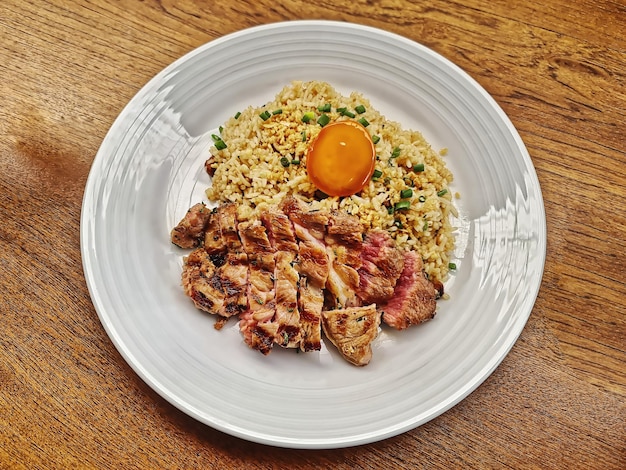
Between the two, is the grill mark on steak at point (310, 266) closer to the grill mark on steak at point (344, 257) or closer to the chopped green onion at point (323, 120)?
the grill mark on steak at point (344, 257)

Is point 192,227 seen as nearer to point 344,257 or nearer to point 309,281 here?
point 309,281

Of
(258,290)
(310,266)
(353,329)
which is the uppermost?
(310,266)

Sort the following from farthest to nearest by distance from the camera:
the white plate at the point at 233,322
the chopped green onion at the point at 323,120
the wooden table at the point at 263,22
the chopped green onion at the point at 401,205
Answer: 1. the chopped green onion at the point at 323,120
2. the chopped green onion at the point at 401,205
3. the wooden table at the point at 263,22
4. the white plate at the point at 233,322

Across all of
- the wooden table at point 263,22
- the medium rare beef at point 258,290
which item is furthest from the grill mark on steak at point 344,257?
the wooden table at point 263,22

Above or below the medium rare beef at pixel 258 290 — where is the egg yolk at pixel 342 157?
above

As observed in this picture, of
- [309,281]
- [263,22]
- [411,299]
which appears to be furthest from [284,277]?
[263,22]

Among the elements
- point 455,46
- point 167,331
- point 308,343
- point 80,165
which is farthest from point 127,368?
point 455,46

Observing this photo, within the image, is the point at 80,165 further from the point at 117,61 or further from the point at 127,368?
the point at 127,368
